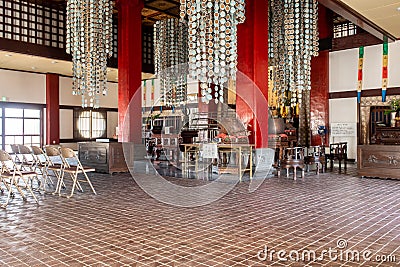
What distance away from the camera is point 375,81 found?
955 cm

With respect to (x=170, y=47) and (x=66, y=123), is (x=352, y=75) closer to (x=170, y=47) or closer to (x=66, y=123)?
(x=170, y=47)

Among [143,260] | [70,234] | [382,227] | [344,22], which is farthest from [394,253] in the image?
[344,22]

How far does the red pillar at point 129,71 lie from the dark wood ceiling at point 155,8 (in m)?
0.99

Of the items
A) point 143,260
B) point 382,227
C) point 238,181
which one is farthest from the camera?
point 238,181

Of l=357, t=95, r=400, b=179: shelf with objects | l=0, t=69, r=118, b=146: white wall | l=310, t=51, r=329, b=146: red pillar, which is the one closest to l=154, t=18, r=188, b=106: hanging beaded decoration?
l=310, t=51, r=329, b=146: red pillar

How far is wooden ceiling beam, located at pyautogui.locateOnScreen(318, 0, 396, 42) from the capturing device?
5172mm

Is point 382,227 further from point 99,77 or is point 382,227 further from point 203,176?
point 99,77

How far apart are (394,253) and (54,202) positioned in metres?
3.73

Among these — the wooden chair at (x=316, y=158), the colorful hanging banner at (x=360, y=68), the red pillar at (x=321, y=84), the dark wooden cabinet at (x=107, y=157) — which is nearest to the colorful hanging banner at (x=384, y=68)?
the colorful hanging banner at (x=360, y=68)

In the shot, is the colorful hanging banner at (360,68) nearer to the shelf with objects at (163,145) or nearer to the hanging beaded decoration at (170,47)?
the hanging beaded decoration at (170,47)

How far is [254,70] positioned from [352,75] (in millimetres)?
4552

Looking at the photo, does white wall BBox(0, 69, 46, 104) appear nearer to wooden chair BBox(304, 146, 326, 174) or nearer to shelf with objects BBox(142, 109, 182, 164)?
shelf with objects BBox(142, 109, 182, 164)

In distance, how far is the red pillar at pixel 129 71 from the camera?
27.0ft

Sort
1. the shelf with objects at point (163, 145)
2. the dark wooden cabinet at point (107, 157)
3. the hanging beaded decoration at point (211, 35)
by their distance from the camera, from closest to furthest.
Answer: the hanging beaded decoration at point (211, 35) → the dark wooden cabinet at point (107, 157) → the shelf with objects at point (163, 145)
